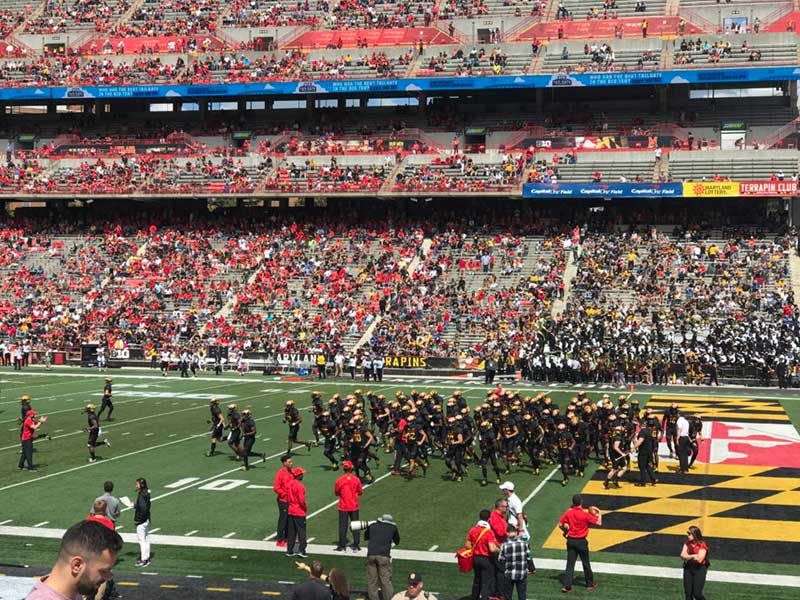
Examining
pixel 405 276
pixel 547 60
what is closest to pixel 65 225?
pixel 405 276

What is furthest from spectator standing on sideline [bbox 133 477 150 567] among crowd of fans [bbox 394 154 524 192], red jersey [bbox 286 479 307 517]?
crowd of fans [bbox 394 154 524 192]

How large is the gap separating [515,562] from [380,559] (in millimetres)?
1607

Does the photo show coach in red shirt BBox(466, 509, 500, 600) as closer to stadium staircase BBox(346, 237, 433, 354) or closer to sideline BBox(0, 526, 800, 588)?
sideline BBox(0, 526, 800, 588)

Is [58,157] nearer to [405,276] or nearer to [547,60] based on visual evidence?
[405,276]

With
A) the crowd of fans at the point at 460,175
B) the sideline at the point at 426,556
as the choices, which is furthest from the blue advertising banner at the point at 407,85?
the sideline at the point at 426,556

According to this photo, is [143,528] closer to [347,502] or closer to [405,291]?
[347,502]

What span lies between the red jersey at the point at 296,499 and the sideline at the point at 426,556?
79 cm

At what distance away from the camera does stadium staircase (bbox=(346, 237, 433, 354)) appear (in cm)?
4550

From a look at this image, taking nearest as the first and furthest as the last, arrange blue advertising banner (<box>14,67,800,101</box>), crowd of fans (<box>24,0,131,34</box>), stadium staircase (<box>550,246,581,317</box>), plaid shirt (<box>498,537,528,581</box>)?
plaid shirt (<box>498,537,528,581</box>)
stadium staircase (<box>550,246,581,317</box>)
blue advertising banner (<box>14,67,800,101</box>)
crowd of fans (<box>24,0,131,34</box>)

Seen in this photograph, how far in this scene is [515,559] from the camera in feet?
39.4

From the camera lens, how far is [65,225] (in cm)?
5888

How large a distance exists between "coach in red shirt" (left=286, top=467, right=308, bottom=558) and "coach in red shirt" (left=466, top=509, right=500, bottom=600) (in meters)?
3.46

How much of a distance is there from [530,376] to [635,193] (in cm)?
1396

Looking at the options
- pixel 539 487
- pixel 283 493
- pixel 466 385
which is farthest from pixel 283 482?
pixel 466 385
